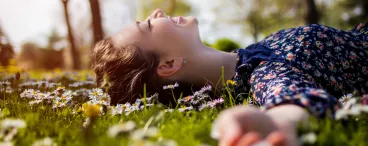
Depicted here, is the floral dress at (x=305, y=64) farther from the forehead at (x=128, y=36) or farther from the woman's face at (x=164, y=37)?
the forehead at (x=128, y=36)

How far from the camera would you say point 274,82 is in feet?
6.84

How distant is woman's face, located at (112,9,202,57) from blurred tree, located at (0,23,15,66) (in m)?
4.66

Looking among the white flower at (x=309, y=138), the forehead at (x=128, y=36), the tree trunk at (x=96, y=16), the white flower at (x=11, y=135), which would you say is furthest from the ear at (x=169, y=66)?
the tree trunk at (x=96, y=16)

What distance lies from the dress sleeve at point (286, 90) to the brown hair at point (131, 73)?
65 cm

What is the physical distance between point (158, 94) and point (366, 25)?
2.32 metres

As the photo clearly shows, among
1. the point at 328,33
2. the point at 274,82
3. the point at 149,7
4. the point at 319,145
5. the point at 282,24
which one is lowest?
the point at 319,145

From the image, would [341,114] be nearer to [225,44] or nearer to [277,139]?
[277,139]

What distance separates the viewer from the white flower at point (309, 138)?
4.25ft

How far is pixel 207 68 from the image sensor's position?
2877 millimetres

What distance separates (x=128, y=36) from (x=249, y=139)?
181 cm

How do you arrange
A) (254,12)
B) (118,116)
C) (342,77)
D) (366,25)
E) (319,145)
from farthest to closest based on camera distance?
(254,12), (366,25), (342,77), (118,116), (319,145)

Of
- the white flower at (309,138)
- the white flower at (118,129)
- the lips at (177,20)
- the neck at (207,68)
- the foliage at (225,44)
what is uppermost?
the foliage at (225,44)

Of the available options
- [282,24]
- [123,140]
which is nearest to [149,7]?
[282,24]

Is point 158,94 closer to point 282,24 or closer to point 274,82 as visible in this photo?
point 274,82
